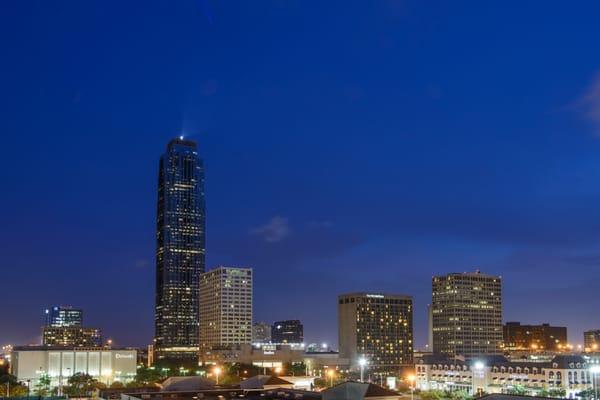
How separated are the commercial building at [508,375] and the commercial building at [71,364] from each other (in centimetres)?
6075

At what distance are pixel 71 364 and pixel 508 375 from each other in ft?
269

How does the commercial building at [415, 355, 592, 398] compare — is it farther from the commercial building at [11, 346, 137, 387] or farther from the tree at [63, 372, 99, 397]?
the commercial building at [11, 346, 137, 387]

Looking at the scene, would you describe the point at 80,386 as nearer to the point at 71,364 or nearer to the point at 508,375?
the point at 71,364

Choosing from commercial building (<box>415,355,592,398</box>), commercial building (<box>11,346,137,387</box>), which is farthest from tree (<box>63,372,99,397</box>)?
commercial building (<box>415,355,592,398</box>)

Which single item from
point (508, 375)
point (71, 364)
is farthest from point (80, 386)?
point (508, 375)

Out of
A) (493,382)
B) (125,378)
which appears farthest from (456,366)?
(125,378)

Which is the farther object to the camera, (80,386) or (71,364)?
(71,364)

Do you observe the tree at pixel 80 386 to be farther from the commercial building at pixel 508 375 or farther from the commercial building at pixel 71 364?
the commercial building at pixel 508 375

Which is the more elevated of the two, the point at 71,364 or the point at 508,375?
the point at 71,364

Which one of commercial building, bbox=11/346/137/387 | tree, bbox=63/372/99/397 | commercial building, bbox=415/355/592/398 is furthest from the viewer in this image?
commercial building, bbox=11/346/137/387

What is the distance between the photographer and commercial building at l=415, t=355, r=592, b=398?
12331 centimetres

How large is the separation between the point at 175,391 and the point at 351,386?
24.3 metres

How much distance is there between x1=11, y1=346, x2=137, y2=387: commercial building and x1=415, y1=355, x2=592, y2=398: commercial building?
60.8 metres

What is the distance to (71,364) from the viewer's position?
141375 mm
